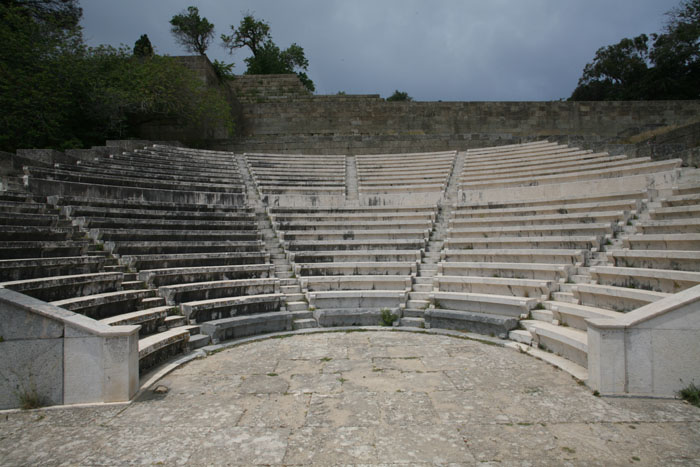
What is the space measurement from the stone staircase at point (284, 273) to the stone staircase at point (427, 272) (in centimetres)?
157

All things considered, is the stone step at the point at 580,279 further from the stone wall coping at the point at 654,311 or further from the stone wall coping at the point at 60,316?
the stone wall coping at the point at 60,316

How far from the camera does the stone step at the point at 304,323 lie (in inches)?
254

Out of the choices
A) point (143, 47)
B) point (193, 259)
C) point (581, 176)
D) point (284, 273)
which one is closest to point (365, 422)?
point (284, 273)

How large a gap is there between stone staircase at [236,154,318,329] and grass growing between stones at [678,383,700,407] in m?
4.51

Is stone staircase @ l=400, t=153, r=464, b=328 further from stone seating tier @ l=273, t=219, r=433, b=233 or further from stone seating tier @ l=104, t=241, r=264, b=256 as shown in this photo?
stone seating tier @ l=104, t=241, r=264, b=256

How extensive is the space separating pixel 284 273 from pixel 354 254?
1398 millimetres

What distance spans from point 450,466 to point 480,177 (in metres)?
10.6

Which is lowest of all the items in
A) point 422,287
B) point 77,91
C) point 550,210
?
point 422,287

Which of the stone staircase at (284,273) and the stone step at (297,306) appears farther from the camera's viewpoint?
the stone step at (297,306)

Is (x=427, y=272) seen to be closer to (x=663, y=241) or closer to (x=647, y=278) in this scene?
(x=647, y=278)

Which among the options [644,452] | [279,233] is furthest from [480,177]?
[644,452]

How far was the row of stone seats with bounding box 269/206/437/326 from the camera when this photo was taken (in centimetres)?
692

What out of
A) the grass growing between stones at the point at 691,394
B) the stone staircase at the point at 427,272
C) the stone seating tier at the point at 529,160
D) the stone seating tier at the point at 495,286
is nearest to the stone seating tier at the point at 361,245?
the stone staircase at the point at 427,272

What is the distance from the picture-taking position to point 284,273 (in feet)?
25.1
